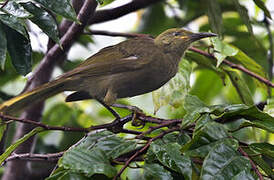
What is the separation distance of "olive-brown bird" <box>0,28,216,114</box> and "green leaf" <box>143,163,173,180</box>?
43 cm

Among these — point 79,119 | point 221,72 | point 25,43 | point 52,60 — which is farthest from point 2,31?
point 79,119

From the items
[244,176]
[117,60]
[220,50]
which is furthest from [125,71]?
[244,176]

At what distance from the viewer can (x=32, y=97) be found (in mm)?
1560

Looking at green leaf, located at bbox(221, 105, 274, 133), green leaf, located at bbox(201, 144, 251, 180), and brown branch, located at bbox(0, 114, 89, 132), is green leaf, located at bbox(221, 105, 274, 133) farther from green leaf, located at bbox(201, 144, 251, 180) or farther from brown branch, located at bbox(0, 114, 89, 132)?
brown branch, located at bbox(0, 114, 89, 132)

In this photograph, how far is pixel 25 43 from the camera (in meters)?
1.40

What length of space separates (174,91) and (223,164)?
2.36 feet

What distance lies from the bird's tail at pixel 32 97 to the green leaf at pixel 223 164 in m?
0.60

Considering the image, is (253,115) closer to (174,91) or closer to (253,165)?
(253,165)

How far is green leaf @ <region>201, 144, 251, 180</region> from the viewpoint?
1209 mm

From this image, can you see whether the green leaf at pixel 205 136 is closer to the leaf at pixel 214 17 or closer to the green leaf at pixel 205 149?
the green leaf at pixel 205 149

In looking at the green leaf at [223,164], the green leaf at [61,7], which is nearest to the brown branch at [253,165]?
the green leaf at [223,164]

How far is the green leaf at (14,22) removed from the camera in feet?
4.09

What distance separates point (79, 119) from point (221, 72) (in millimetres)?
1054

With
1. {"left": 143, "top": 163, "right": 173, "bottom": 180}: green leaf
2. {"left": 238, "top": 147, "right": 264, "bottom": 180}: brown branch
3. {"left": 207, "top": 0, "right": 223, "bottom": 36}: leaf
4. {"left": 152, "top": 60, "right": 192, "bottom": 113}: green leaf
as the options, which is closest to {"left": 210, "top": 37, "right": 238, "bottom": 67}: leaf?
{"left": 207, "top": 0, "right": 223, "bottom": 36}: leaf
